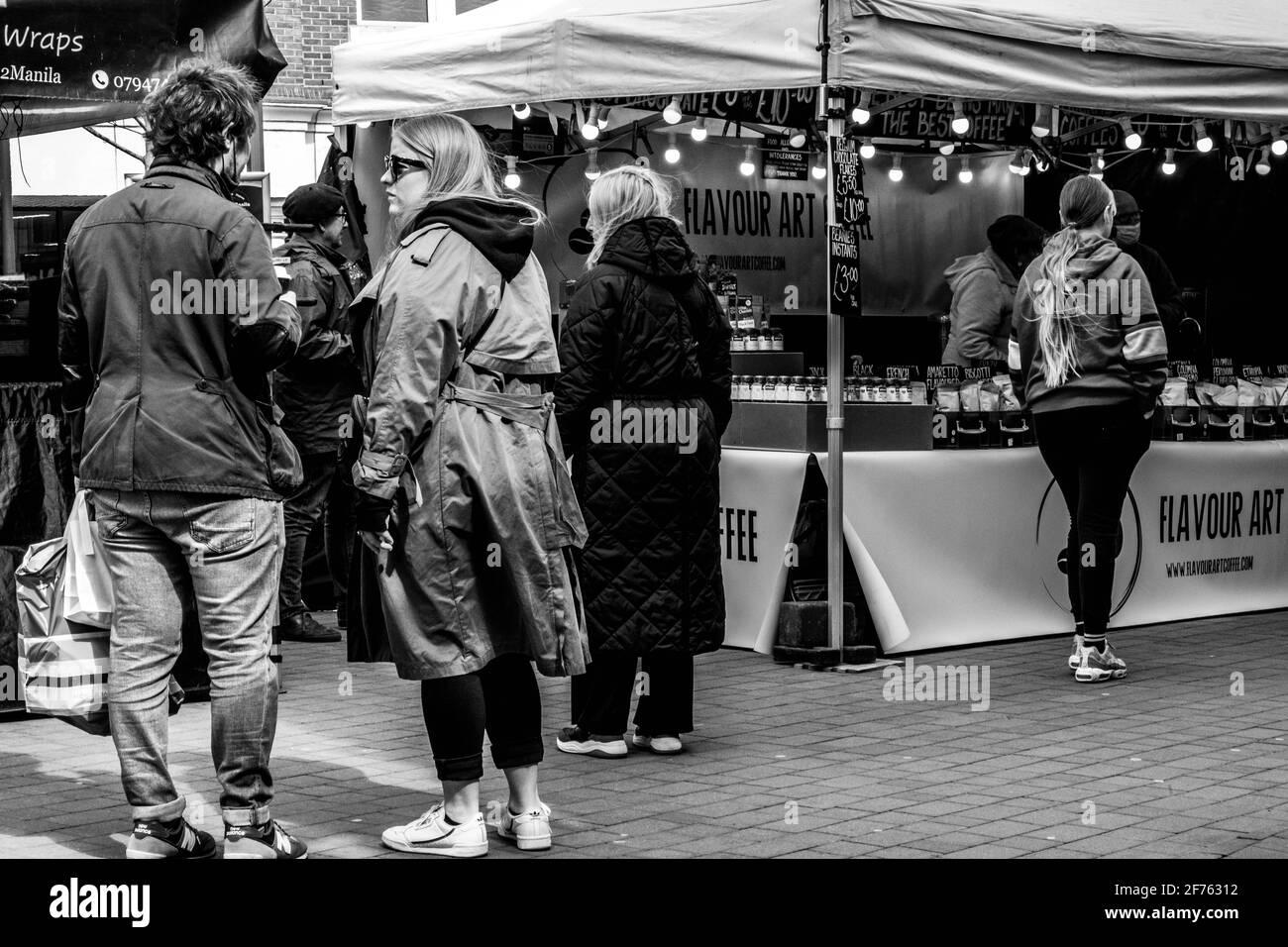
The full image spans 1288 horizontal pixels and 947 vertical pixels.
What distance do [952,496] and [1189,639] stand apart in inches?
54.2

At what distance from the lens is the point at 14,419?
6492 mm

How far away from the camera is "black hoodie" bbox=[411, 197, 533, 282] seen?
454 centimetres

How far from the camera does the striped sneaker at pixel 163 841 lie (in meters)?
4.43

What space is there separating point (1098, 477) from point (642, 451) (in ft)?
7.79

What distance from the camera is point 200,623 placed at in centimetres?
439

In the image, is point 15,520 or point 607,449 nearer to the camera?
point 607,449

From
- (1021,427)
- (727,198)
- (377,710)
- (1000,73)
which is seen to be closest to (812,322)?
(727,198)

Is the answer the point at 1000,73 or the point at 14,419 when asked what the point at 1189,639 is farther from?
the point at 14,419

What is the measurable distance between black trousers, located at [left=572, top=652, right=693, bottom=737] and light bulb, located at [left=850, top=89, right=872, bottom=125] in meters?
2.93

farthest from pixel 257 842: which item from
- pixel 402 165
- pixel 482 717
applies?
pixel 402 165

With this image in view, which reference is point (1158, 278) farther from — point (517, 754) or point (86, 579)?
point (86, 579)

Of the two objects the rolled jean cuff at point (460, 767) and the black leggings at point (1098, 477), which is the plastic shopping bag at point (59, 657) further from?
the black leggings at point (1098, 477)

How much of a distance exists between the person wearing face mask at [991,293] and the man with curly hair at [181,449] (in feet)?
19.1
